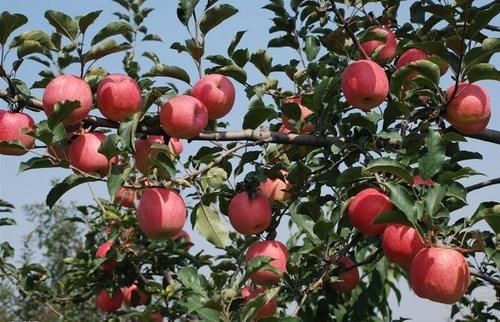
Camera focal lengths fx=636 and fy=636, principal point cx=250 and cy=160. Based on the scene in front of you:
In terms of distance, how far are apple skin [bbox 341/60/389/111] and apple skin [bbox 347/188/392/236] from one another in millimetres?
349

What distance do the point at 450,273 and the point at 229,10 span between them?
1.07 m

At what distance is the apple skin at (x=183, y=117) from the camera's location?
1.83 meters

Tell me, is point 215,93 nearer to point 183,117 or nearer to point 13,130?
point 183,117

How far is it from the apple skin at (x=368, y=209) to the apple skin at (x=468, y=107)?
1.16ft

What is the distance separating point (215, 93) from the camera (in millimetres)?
1994

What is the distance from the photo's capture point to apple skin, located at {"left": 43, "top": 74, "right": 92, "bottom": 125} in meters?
1.75

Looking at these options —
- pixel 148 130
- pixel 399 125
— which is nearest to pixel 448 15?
pixel 399 125

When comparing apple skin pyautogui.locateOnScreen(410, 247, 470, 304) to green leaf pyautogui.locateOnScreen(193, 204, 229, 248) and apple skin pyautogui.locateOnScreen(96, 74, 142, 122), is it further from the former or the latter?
apple skin pyautogui.locateOnScreen(96, 74, 142, 122)

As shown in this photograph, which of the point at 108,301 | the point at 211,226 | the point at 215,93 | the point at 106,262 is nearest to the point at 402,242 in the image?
the point at 211,226

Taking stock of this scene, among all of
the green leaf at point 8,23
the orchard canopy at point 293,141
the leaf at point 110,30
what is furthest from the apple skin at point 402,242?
the green leaf at point 8,23

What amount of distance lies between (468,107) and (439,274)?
566 millimetres

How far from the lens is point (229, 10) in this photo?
208 cm

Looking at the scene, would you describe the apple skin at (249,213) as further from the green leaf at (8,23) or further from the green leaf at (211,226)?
the green leaf at (8,23)

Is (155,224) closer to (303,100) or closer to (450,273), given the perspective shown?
(303,100)
